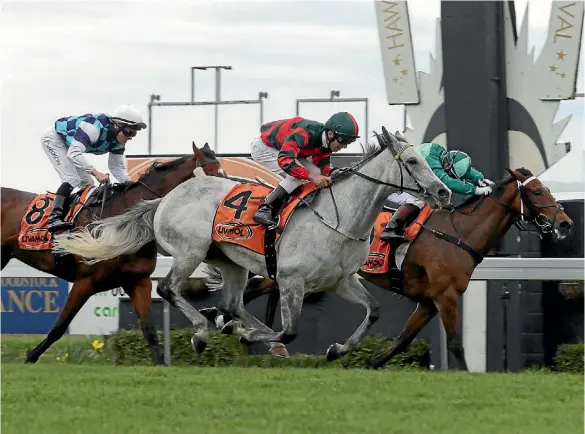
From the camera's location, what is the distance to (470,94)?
1014 cm

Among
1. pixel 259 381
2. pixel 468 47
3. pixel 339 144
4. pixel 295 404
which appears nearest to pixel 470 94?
pixel 468 47

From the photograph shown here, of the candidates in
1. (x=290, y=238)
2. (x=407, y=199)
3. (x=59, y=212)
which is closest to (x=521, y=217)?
(x=407, y=199)

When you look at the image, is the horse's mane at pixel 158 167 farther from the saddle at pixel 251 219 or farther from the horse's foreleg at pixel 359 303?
the horse's foreleg at pixel 359 303

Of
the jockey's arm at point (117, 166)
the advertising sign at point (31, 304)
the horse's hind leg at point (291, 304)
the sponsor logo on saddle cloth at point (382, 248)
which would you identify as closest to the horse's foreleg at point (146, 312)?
the jockey's arm at point (117, 166)

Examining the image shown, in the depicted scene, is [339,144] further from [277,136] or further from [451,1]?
[451,1]

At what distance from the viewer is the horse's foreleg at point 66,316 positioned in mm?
9156

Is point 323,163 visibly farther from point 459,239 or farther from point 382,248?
point 459,239

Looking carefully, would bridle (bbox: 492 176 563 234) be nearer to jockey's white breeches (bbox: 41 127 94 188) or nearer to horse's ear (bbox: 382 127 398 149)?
horse's ear (bbox: 382 127 398 149)

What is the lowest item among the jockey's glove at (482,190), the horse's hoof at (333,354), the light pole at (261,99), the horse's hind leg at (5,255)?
the horse's hoof at (333,354)

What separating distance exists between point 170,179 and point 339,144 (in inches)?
76.8

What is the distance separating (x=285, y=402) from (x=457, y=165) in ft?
11.7

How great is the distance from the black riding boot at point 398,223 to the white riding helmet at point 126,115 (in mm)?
2026

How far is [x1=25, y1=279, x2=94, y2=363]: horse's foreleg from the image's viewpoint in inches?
360

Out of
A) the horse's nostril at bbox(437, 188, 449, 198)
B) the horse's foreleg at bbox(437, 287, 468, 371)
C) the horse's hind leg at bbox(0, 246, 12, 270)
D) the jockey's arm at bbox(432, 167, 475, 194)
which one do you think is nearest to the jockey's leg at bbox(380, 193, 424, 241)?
the jockey's arm at bbox(432, 167, 475, 194)
